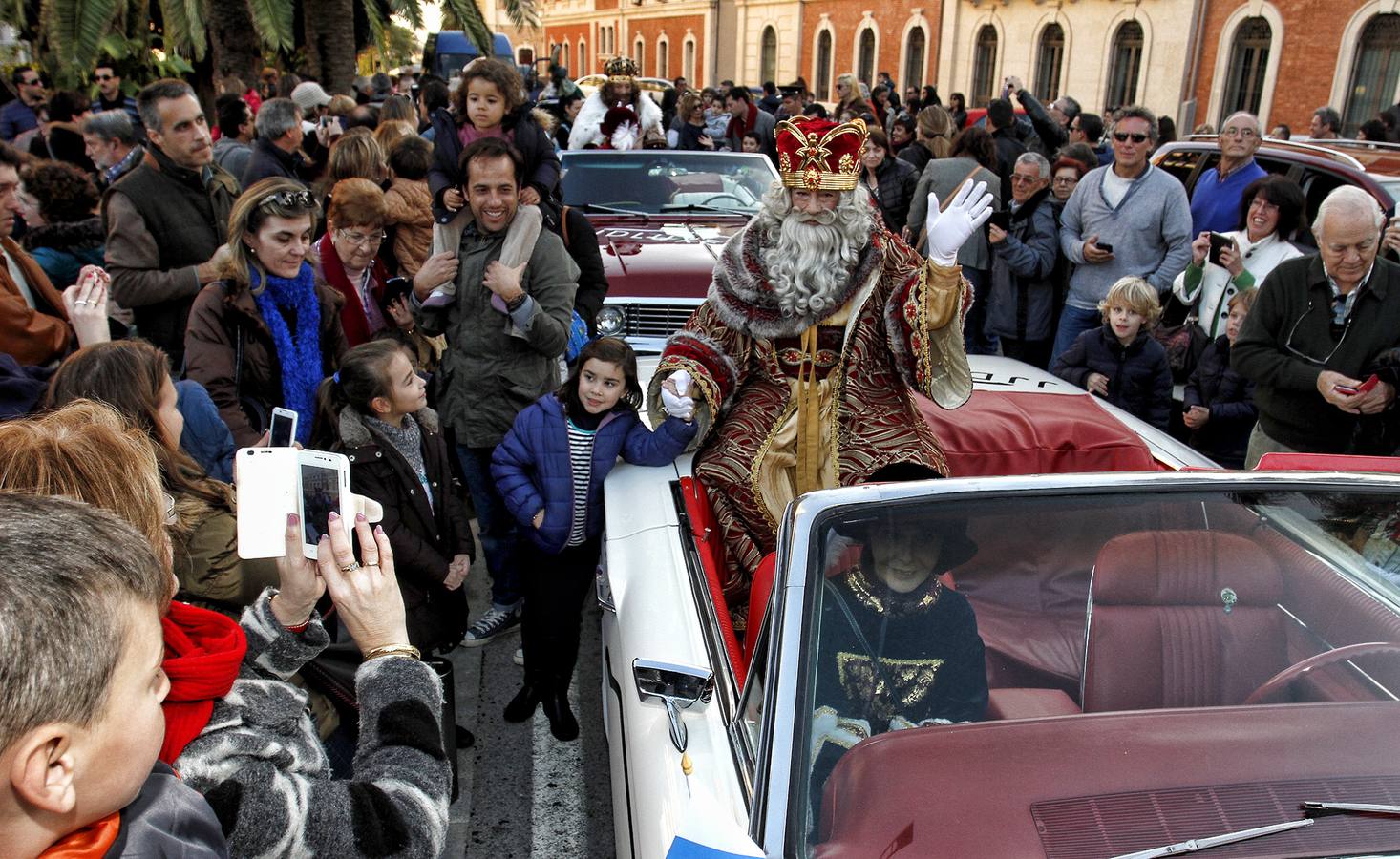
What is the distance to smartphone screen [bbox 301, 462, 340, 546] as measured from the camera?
174 cm

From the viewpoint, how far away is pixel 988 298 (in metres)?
6.33

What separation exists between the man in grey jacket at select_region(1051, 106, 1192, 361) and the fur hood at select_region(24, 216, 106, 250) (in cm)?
506

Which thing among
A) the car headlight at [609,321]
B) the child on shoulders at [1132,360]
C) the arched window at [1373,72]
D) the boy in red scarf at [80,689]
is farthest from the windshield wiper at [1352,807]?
the arched window at [1373,72]

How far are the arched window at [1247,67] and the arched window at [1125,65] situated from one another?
6.65ft

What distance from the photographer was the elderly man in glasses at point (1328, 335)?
11.6 ft

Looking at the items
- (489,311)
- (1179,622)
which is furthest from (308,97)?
(1179,622)

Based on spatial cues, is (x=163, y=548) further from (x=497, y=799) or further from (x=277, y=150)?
(x=277, y=150)

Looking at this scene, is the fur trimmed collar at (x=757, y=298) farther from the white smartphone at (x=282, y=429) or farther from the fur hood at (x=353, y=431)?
the white smartphone at (x=282, y=429)

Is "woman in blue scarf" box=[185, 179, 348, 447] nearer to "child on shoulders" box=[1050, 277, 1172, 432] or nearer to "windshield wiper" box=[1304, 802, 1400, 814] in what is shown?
"windshield wiper" box=[1304, 802, 1400, 814]

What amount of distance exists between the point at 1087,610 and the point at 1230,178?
5.46 meters

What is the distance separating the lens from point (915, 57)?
2933cm

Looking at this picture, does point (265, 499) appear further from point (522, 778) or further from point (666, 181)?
point (666, 181)

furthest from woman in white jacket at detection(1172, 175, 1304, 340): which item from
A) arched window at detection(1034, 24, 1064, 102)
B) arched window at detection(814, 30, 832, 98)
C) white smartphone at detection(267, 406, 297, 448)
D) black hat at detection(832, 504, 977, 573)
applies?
arched window at detection(814, 30, 832, 98)

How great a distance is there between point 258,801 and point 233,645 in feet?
0.70
